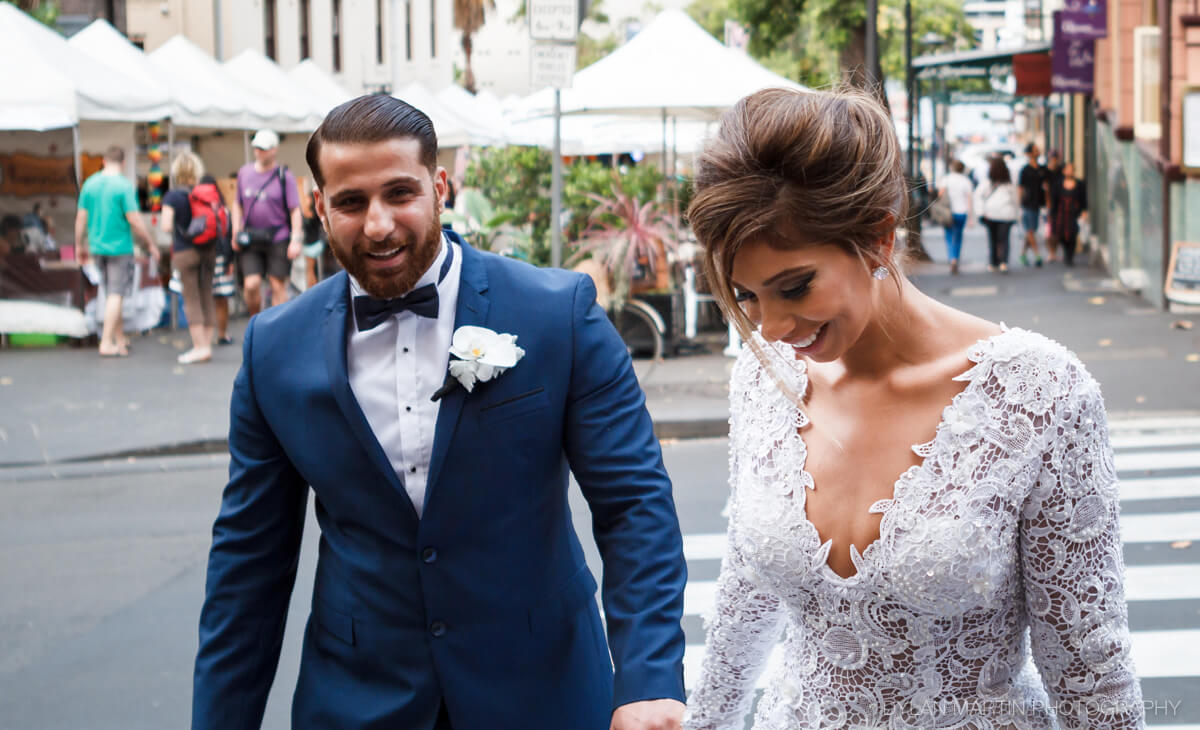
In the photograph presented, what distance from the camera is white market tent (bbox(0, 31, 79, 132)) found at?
52.5ft

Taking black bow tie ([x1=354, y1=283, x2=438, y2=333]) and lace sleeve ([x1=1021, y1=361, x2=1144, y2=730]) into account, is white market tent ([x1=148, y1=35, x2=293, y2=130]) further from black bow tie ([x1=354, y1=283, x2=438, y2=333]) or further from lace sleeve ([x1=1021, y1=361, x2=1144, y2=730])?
lace sleeve ([x1=1021, y1=361, x2=1144, y2=730])

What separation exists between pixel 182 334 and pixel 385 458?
16188 millimetres

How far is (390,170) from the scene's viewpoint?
285cm

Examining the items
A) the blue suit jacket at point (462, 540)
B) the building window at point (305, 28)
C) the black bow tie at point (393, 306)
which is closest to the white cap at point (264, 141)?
the blue suit jacket at point (462, 540)

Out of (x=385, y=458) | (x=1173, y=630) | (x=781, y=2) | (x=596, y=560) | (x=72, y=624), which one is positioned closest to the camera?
(x=385, y=458)

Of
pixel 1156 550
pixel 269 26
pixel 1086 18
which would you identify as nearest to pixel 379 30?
pixel 269 26

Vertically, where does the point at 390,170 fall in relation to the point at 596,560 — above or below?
above

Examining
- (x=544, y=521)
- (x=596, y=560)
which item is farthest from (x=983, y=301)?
(x=544, y=521)

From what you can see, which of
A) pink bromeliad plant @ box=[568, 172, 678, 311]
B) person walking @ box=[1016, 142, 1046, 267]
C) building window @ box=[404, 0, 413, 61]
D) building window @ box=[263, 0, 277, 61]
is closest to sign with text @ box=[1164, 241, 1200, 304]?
pink bromeliad plant @ box=[568, 172, 678, 311]

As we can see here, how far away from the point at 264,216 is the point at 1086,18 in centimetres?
Result: 1490

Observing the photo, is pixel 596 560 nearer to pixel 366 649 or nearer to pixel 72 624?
pixel 72 624

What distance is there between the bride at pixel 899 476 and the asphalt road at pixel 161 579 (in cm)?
330

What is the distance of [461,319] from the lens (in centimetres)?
298

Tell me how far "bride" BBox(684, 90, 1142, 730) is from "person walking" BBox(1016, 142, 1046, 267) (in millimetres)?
24532
